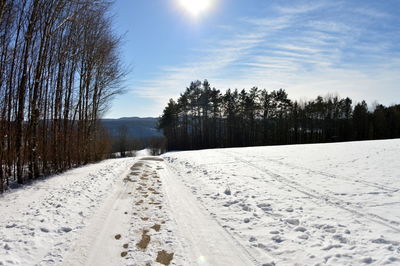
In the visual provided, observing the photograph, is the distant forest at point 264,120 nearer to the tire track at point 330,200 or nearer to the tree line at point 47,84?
the tree line at point 47,84

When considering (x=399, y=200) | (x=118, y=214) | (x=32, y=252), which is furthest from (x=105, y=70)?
(x=399, y=200)

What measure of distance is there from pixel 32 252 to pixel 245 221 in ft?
12.9

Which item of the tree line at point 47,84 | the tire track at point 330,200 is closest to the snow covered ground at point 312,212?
the tire track at point 330,200

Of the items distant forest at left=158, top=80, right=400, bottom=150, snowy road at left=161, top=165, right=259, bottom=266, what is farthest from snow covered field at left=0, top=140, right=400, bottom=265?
distant forest at left=158, top=80, right=400, bottom=150

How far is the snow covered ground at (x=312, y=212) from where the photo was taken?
3439 mm

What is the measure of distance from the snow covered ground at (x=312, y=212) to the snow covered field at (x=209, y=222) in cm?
2

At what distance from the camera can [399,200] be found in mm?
5277

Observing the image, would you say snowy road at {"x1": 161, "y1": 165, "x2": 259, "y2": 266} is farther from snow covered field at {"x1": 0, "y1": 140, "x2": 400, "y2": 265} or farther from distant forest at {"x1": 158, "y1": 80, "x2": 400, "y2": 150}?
distant forest at {"x1": 158, "y1": 80, "x2": 400, "y2": 150}

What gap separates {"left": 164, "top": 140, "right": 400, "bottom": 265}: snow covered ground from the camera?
3439mm

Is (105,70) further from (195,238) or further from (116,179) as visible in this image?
(195,238)

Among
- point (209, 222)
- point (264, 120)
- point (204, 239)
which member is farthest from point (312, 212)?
point (264, 120)

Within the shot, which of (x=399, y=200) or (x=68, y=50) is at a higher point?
(x=68, y=50)

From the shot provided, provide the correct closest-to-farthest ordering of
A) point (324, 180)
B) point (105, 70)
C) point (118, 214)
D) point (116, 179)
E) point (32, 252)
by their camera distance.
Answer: point (32, 252) → point (118, 214) → point (324, 180) → point (116, 179) → point (105, 70)

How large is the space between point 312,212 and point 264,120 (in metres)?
47.1
